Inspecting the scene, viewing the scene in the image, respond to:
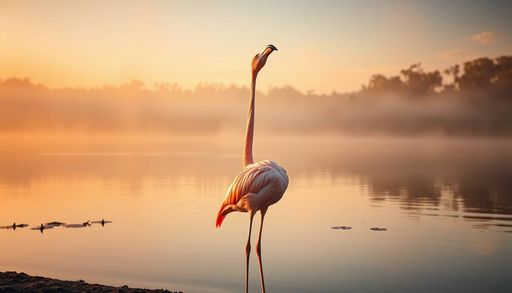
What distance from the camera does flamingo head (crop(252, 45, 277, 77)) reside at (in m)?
12.4

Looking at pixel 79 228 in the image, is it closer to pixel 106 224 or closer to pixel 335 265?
pixel 106 224

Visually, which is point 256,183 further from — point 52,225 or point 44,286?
point 52,225

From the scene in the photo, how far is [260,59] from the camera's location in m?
12.6

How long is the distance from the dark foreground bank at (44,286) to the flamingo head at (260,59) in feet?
15.7

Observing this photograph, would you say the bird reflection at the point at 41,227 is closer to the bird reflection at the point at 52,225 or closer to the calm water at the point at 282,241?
the bird reflection at the point at 52,225

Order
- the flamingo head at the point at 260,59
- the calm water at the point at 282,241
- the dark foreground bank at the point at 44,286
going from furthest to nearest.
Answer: the calm water at the point at 282,241 < the flamingo head at the point at 260,59 < the dark foreground bank at the point at 44,286

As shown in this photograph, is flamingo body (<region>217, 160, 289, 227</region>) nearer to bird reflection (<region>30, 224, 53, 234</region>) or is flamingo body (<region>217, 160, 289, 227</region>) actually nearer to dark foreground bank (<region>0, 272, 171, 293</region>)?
dark foreground bank (<region>0, 272, 171, 293</region>)

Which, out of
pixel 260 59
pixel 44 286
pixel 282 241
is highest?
pixel 260 59

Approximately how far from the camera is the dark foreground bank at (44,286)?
1148 centimetres

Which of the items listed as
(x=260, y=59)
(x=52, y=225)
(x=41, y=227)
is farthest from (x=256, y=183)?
(x=52, y=225)

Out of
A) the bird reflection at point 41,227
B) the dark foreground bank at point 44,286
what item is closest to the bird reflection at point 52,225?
the bird reflection at point 41,227

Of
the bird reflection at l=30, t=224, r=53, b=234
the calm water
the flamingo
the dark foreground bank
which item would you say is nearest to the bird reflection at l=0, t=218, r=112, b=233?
the bird reflection at l=30, t=224, r=53, b=234

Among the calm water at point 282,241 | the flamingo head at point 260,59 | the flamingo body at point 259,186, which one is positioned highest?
the flamingo head at point 260,59

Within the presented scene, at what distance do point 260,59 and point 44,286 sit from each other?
20.0 ft
